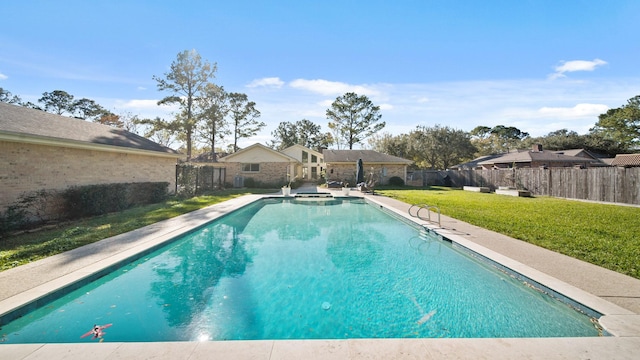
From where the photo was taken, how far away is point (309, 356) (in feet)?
8.16

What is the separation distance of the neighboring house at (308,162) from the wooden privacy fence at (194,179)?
1428cm

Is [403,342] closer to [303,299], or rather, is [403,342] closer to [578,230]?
[303,299]

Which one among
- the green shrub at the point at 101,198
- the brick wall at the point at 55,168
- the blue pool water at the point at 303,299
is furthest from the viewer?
the green shrub at the point at 101,198

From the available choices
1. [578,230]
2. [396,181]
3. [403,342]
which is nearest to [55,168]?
[403,342]

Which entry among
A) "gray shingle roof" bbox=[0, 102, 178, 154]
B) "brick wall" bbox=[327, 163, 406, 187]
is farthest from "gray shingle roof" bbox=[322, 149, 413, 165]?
"gray shingle roof" bbox=[0, 102, 178, 154]

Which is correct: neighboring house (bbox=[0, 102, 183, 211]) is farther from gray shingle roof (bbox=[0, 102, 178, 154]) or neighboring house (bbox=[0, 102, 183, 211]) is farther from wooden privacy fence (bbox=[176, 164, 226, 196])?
wooden privacy fence (bbox=[176, 164, 226, 196])

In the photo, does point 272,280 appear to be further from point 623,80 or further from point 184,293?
point 623,80

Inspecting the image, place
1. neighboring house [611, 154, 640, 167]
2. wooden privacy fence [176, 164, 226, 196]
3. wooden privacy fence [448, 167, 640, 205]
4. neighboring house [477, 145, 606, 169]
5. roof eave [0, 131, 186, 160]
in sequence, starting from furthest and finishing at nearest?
neighboring house [477, 145, 606, 169]
neighboring house [611, 154, 640, 167]
wooden privacy fence [176, 164, 226, 196]
wooden privacy fence [448, 167, 640, 205]
roof eave [0, 131, 186, 160]

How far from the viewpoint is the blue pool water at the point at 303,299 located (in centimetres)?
343

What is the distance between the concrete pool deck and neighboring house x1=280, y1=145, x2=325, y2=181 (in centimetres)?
3025

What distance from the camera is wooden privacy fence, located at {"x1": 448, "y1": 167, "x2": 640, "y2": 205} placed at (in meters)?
13.2

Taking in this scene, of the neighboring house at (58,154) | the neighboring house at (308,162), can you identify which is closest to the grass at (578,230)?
the neighboring house at (58,154)

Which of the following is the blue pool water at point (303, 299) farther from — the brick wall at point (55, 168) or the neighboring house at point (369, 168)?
the neighboring house at point (369, 168)

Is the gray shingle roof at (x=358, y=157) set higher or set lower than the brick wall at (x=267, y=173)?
higher
